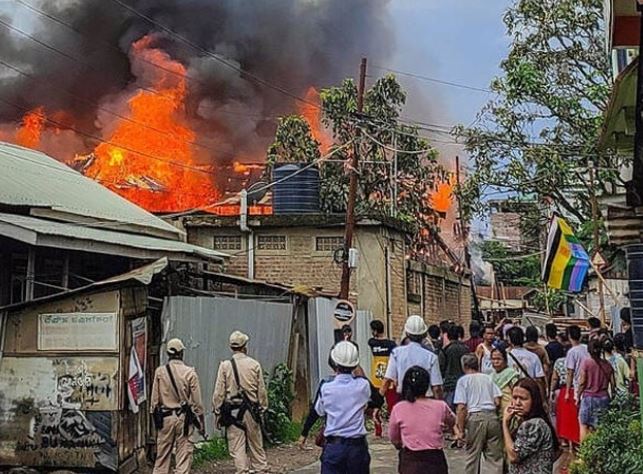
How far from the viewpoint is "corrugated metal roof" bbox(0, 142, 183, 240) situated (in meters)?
12.3

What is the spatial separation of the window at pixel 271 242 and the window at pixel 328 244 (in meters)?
0.76

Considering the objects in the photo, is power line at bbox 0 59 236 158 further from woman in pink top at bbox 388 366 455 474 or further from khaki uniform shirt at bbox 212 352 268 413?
woman in pink top at bbox 388 366 455 474

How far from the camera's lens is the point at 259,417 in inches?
370

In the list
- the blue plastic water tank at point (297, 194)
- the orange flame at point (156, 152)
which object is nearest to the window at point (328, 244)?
the blue plastic water tank at point (297, 194)

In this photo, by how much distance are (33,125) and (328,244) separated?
1762cm

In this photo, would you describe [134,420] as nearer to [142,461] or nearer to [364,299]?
[142,461]

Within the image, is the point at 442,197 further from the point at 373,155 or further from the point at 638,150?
the point at 638,150

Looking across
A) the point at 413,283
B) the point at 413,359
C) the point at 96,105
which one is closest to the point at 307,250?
the point at 413,283

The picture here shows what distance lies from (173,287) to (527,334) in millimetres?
4755

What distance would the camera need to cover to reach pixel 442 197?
30609 mm

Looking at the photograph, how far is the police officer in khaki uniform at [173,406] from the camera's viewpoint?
28.8 feet

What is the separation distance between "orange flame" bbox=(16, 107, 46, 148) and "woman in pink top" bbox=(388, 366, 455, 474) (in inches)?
1095

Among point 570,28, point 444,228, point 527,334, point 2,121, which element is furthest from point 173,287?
point 444,228

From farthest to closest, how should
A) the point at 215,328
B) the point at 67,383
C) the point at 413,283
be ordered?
the point at 413,283
the point at 215,328
the point at 67,383
